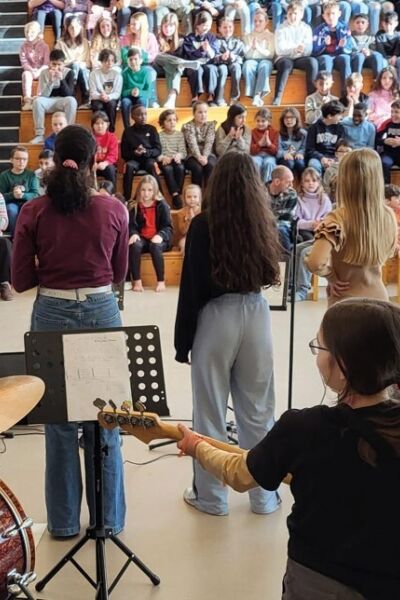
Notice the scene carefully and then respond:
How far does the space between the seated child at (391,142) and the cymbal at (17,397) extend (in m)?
6.44

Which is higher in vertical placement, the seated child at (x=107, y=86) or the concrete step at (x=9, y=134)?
the seated child at (x=107, y=86)

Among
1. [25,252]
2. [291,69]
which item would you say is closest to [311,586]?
[25,252]

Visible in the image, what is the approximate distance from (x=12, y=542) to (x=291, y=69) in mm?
7910

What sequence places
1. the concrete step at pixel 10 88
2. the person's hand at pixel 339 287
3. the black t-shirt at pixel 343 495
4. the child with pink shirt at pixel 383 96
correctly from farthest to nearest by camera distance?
1. the concrete step at pixel 10 88
2. the child with pink shirt at pixel 383 96
3. the person's hand at pixel 339 287
4. the black t-shirt at pixel 343 495

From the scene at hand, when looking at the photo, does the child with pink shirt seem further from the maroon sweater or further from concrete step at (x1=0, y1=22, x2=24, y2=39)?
the maroon sweater

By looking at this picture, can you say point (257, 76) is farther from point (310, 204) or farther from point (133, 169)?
point (310, 204)

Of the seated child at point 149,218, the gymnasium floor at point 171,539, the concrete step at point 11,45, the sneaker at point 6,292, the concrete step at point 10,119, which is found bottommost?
the gymnasium floor at point 171,539

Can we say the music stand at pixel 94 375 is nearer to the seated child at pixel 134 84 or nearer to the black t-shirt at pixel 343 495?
the black t-shirt at pixel 343 495

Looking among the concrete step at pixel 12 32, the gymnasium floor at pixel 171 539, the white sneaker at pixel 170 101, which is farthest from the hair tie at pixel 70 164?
the concrete step at pixel 12 32

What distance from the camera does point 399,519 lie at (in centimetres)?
141

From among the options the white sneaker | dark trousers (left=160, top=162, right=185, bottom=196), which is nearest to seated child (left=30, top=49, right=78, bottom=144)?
the white sneaker

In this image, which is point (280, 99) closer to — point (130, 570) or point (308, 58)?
point (308, 58)

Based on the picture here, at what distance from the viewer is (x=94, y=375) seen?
2.35 metres

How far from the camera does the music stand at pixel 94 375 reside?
2.34 metres
